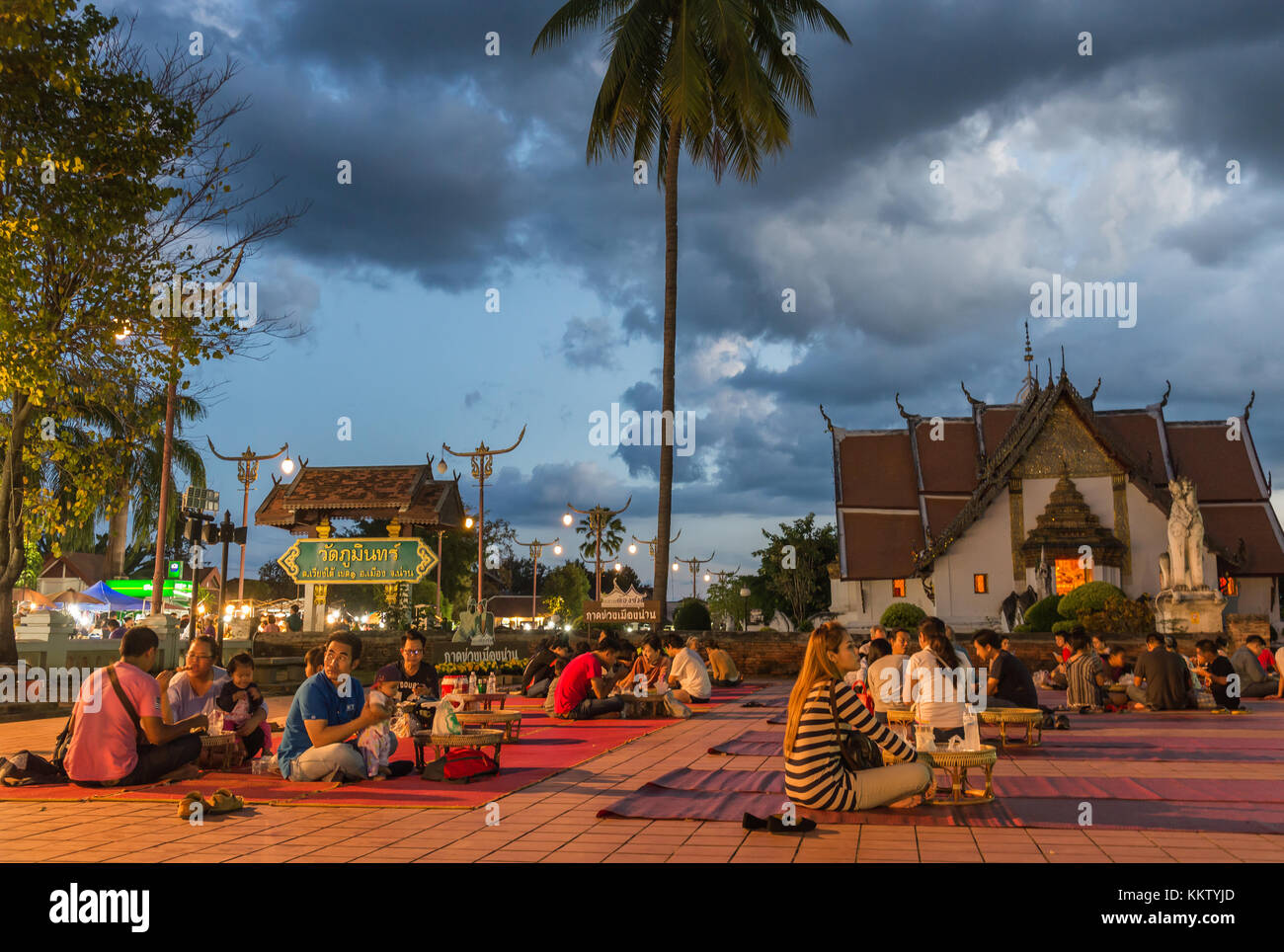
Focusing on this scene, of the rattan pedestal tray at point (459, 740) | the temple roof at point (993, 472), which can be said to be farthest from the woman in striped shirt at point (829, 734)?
the temple roof at point (993, 472)

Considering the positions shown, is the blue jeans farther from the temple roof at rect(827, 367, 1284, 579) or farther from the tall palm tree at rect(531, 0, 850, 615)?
the temple roof at rect(827, 367, 1284, 579)

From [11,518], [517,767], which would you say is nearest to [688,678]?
[517,767]

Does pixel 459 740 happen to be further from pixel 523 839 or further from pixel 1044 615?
pixel 1044 615

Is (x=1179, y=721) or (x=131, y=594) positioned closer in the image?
(x=1179, y=721)

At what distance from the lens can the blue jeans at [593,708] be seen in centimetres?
1455

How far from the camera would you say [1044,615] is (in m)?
28.7

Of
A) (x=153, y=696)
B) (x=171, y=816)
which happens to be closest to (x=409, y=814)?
(x=171, y=816)

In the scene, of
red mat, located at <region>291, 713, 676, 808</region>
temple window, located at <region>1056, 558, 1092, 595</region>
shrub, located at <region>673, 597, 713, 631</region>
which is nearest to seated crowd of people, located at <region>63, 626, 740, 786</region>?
red mat, located at <region>291, 713, 676, 808</region>

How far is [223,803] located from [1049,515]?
33146mm

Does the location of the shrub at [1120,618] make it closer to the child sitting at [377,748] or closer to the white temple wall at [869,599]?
the white temple wall at [869,599]

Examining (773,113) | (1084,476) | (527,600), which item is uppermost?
(773,113)
